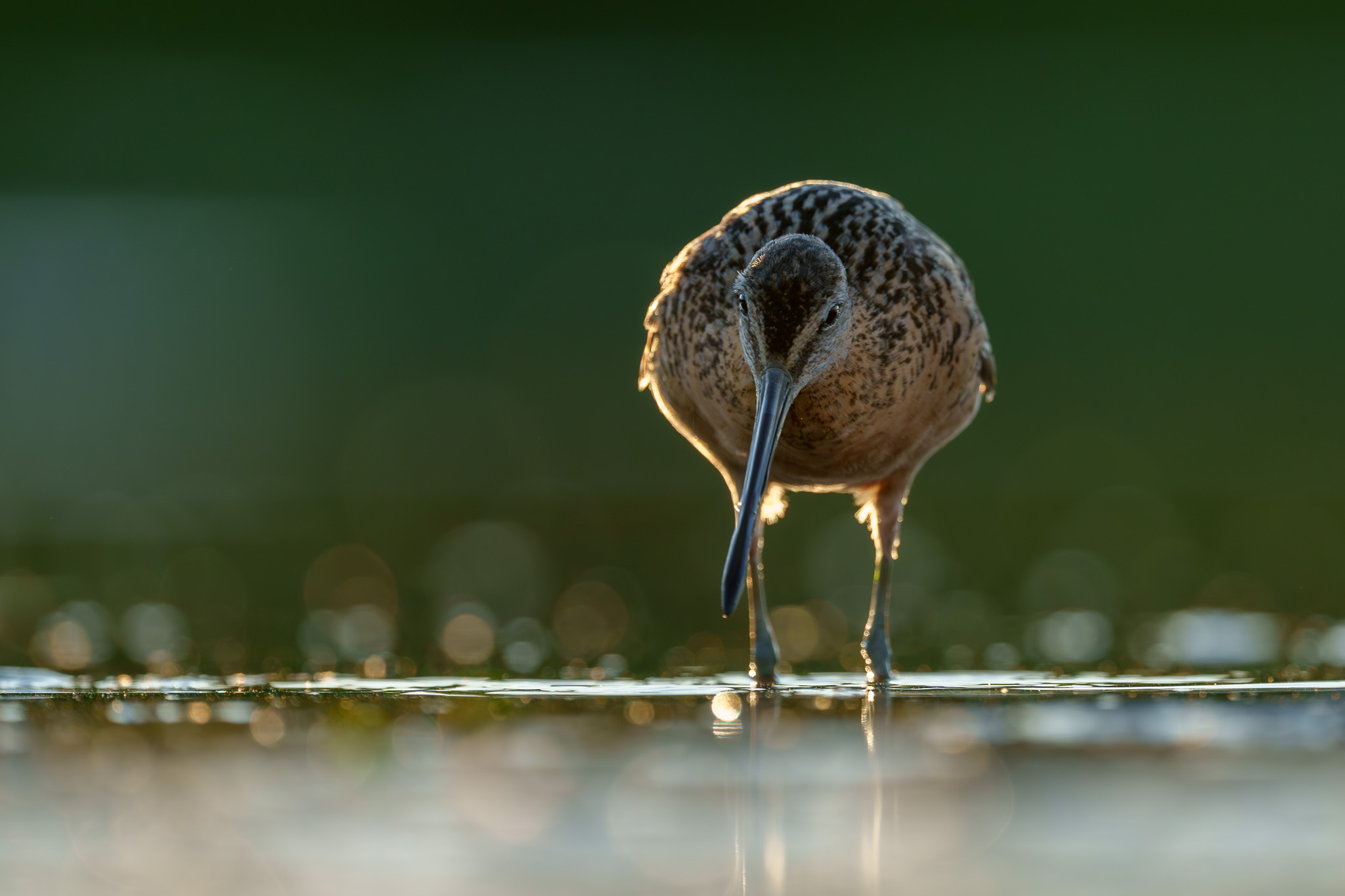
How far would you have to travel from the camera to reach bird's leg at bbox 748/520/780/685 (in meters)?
5.27

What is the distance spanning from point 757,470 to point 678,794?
6.63ft

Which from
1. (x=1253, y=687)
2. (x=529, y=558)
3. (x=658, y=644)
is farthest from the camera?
(x=529, y=558)

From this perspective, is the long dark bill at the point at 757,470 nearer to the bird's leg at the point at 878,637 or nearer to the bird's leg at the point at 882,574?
the bird's leg at the point at 878,637

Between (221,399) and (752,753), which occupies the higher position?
(221,399)

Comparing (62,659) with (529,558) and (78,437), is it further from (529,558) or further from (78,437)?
(78,437)

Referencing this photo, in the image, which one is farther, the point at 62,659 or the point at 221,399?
the point at 221,399

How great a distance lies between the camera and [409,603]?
8211mm

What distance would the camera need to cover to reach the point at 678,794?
2.42 meters

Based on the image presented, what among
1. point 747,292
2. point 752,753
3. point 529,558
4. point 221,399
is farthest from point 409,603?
point 221,399

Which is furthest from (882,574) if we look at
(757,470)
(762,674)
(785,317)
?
(757,470)

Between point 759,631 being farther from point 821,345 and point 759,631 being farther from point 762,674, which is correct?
point 821,345

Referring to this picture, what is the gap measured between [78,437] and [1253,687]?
40.7 feet

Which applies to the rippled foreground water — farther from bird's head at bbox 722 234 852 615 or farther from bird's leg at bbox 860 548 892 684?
bird's leg at bbox 860 548 892 684

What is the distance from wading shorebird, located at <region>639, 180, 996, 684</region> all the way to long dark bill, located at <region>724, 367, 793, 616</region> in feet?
0.07
